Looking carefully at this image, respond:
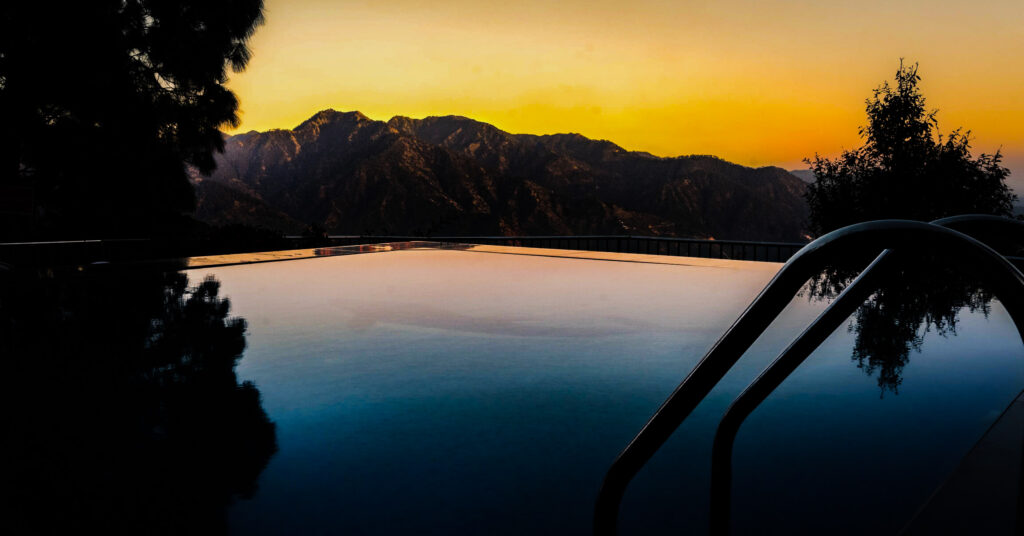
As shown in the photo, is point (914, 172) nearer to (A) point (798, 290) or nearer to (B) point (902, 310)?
(B) point (902, 310)

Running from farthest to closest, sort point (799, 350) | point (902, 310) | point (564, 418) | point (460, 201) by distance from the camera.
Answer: point (460, 201), point (902, 310), point (564, 418), point (799, 350)

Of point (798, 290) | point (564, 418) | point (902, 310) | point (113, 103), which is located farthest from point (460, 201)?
point (798, 290)

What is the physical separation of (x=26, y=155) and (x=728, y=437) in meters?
25.7

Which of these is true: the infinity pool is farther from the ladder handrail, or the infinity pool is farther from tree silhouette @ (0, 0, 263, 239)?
tree silhouette @ (0, 0, 263, 239)

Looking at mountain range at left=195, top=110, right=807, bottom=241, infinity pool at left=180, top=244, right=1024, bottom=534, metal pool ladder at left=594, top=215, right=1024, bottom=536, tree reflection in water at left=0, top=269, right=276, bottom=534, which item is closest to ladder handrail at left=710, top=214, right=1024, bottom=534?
metal pool ladder at left=594, top=215, right=1024, bottom=536

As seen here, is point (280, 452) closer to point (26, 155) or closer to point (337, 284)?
point (337, 284)

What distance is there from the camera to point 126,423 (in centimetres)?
451

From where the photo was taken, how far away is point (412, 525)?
121 inches

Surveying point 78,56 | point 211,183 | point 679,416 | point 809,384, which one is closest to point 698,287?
point 809,384

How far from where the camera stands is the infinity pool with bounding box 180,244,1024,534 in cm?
323

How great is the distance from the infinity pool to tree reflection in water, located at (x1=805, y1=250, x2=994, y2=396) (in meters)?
0.22

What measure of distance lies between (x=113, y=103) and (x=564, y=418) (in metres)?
23.5

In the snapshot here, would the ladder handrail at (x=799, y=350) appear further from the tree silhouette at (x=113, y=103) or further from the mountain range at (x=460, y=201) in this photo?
the mountain range at (x=460, y=201)

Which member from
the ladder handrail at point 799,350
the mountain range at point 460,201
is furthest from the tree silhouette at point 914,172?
the mountain range at point 460,201
